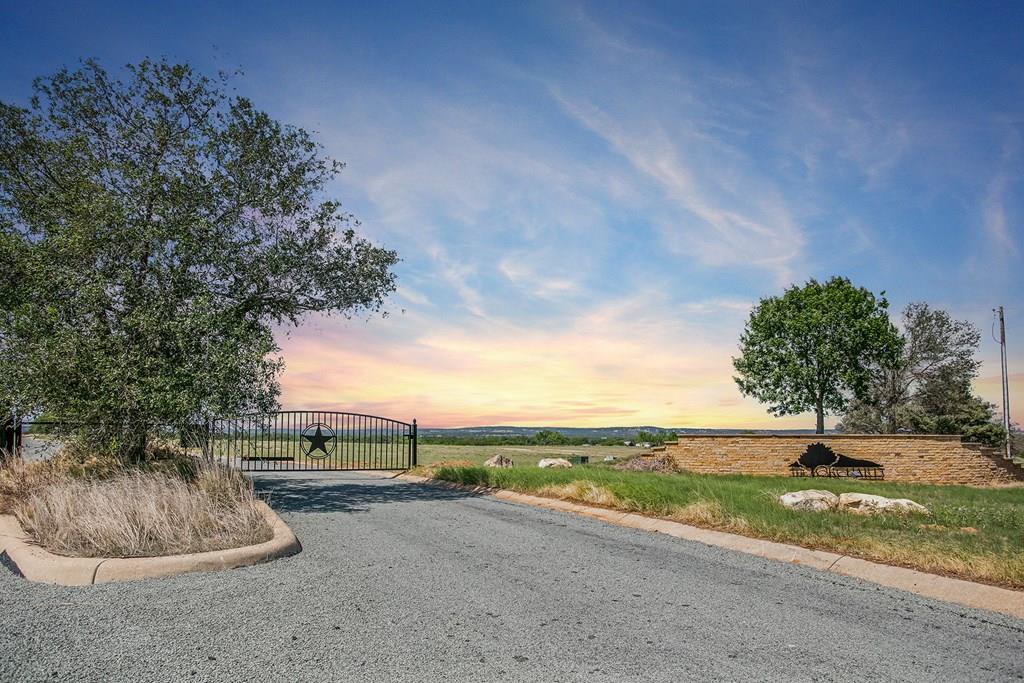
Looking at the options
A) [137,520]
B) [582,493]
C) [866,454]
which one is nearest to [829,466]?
[866,454]

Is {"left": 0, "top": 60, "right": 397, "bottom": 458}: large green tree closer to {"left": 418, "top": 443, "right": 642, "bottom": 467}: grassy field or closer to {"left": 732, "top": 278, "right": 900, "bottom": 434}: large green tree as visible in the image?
{"left": 418, "top": 443, "right": 642, "bottom": 467}: grassy field

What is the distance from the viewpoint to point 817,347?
38.1 metres

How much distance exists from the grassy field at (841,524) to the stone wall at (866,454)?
12.1 meters

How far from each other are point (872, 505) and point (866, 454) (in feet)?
50.6

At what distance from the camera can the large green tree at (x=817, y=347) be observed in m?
37.8

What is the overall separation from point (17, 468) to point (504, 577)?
9.81 m

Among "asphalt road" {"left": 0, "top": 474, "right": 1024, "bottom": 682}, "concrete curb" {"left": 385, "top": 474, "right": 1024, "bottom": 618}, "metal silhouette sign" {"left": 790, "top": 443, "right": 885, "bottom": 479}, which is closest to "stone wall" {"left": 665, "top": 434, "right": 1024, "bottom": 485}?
"metal silhouette sign" {"left": 790, "top": 443, "right": 885, "bottom": 479}

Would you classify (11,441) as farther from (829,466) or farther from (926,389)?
(926,389)

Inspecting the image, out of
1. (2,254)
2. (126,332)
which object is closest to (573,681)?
(126,332)

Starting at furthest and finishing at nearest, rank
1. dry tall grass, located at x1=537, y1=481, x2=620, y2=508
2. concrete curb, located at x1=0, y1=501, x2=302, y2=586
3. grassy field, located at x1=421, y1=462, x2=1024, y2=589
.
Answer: dry tall grass, located at x1=537, y1=481, x2=620, y2=508
grassy field, located at x1=421, y1=462, x2=1024, y2=589
concrete curb, located at x1=0, y1=501, x2=302, y2=586

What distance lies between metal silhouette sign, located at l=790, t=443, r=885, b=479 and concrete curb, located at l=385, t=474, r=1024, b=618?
15.8m

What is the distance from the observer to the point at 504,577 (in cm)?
629

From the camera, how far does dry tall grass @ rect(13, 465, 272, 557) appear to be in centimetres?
691

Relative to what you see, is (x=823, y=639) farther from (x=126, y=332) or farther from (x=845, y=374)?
(x=845, y=374)
